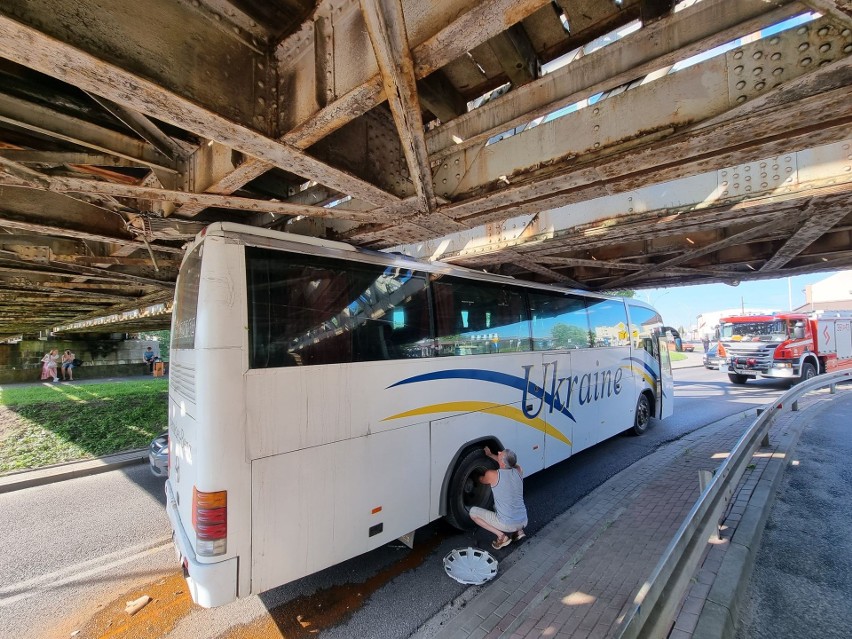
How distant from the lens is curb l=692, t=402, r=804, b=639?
102 inches

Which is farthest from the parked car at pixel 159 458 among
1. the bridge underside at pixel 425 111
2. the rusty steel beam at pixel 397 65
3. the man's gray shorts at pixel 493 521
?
the rusty steel beam at pixel 397 65

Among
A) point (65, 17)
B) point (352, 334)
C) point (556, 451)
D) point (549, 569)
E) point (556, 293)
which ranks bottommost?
point (549, 569)

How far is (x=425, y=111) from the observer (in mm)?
3480

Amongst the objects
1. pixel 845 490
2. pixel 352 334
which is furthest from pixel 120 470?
pixel 845 490

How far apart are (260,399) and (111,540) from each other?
371 cm

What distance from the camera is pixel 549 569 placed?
382 centimetres

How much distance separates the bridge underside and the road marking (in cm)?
380

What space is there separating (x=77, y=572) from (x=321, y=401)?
352 cm

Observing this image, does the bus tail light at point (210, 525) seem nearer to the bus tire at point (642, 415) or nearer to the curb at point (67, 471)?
the curb at point (67, 471)

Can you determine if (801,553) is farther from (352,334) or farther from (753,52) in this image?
(352,334)

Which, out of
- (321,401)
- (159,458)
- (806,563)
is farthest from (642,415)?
(159,458)

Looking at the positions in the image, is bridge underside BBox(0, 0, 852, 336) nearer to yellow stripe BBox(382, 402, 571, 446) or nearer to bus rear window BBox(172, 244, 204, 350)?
bus rear window BBox(172, 244, 204, 350)

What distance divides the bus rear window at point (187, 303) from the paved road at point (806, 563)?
5.10 metres

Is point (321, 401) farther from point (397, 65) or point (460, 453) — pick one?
point (397, 65)
